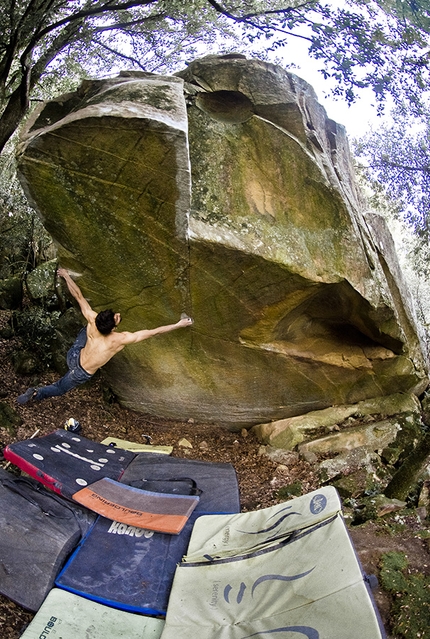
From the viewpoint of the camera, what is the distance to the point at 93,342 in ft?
21.7

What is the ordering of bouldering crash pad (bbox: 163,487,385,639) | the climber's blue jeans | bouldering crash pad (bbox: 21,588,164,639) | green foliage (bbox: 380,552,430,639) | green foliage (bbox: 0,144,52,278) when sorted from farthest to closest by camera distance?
green foliage (bbox: 0,144,52,278), the climber's blue jeans, green foliage (bbox: 380,552,430,639), bouldering crash pad (bbox: 21,588,164,639), bouldering crash pad (bbox: 163,487,385,639)

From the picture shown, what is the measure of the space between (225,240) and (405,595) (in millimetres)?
4478

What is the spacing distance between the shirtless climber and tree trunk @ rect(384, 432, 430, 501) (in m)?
3.44

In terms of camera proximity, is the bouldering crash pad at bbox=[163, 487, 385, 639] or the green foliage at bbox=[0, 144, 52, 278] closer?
the bouldering crash pad at bbox=[163, 487, 385, 639]

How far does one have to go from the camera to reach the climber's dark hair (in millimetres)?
6430

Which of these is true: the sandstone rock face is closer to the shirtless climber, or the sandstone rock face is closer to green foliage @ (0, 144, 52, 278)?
the shirtless climber

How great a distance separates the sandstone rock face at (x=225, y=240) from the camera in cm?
607

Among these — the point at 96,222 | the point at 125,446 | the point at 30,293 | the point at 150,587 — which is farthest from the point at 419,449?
the point at 30,293

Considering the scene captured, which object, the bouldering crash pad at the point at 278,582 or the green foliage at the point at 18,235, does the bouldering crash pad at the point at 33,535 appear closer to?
the bouldering crash pad at the point at 278,582

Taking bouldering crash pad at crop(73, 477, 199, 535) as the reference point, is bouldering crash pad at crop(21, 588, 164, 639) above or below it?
above

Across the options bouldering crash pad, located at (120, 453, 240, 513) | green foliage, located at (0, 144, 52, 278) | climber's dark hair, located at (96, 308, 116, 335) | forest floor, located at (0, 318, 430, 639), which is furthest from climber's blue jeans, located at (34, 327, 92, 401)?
green foliage, located at (0, 144, 52, 278)

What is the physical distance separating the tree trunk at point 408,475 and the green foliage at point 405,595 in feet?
4.48

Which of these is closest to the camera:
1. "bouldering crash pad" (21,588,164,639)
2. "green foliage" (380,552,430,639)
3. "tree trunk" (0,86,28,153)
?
"bouldering crash pad" (21,588,164,639)

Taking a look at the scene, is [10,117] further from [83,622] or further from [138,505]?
[83,622]
